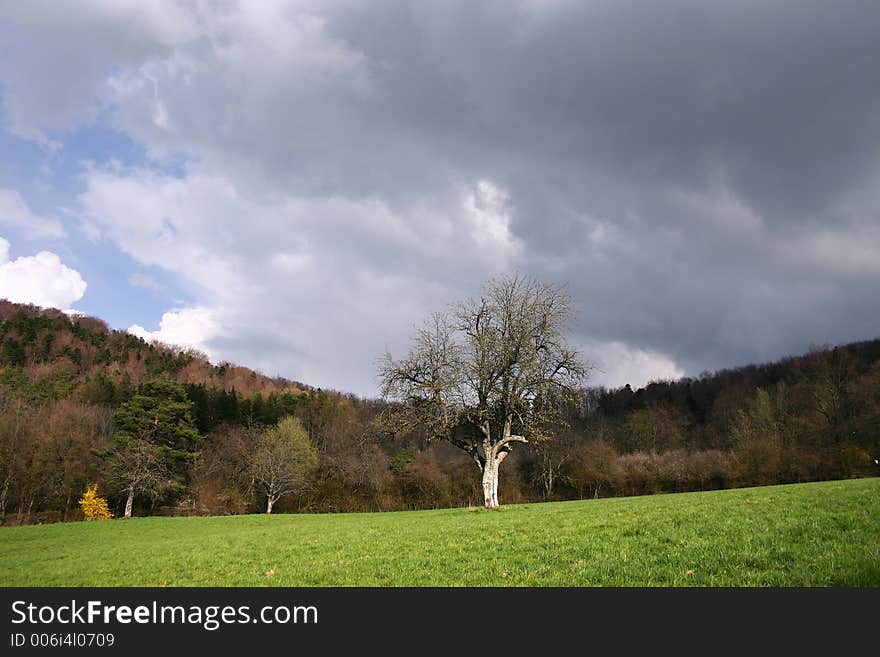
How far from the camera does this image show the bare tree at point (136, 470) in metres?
60.1

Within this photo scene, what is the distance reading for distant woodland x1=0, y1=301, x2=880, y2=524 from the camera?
62.0 m

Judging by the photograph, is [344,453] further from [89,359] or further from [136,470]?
[89,359]

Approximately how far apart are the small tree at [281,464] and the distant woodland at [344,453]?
0.98 ft

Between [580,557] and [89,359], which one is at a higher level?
[89,359]

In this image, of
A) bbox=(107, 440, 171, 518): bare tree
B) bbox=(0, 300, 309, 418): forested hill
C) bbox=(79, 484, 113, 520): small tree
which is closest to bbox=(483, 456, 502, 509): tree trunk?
bbox=(107, 440, 171, 518): bare tree

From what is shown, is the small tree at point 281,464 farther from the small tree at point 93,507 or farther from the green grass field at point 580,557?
the green grass field at point 580,557

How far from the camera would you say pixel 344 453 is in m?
80.3

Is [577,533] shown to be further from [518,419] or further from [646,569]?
[518,419]

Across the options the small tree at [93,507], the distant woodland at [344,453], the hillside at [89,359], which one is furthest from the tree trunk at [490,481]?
the hillside at [89,359]

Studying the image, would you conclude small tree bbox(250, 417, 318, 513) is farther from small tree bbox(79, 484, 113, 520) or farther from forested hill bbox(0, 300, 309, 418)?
forested hill bbox(0, 300, 309, 418)

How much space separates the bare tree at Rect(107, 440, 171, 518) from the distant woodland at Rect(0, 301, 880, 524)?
0.55 feet

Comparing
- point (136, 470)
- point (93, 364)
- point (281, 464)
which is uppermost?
point (93, 364)

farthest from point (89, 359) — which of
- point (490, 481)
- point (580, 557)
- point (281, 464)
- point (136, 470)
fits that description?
point (580, 557)

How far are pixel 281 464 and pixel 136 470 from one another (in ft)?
55.5
